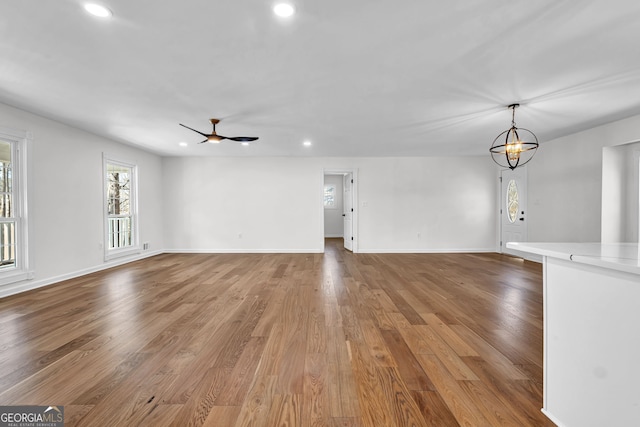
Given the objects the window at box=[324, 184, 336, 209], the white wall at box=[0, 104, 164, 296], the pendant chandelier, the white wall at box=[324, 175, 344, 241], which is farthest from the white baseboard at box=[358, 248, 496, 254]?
the white wall at box=[0, 104, 164, 296]

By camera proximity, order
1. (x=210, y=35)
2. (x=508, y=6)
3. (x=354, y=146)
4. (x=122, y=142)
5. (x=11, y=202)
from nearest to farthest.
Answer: (x=508, y=6)
(x=210, y=35)
(x=11, y=202)
(x=122, y=142)
(x=354, y=146)

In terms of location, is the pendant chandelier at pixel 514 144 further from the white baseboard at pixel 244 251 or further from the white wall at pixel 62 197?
the white wall at pixel 62 197

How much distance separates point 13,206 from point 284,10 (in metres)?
4.38

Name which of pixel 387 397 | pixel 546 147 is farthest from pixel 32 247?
pixel 546 147

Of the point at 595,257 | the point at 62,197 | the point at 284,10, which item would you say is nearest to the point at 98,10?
the point at 284,10

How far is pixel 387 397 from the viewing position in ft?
4.92

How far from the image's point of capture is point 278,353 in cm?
A: 197

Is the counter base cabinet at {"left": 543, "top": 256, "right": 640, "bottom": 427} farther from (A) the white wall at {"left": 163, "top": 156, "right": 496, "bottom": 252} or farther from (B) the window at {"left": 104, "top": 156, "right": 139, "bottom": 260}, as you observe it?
(B) the window at {"left": 104, "top": 156, "right": 139, "bottom": 260}

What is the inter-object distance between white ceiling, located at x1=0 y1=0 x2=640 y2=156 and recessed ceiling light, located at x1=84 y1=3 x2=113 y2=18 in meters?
0.04

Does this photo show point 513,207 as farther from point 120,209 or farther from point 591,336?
point 120,209

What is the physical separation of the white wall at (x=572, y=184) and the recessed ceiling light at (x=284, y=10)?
5087 mm

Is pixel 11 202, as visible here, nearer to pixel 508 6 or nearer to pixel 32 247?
pixel 32 247

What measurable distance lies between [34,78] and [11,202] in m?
1.91

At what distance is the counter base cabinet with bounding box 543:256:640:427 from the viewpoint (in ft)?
3.27
